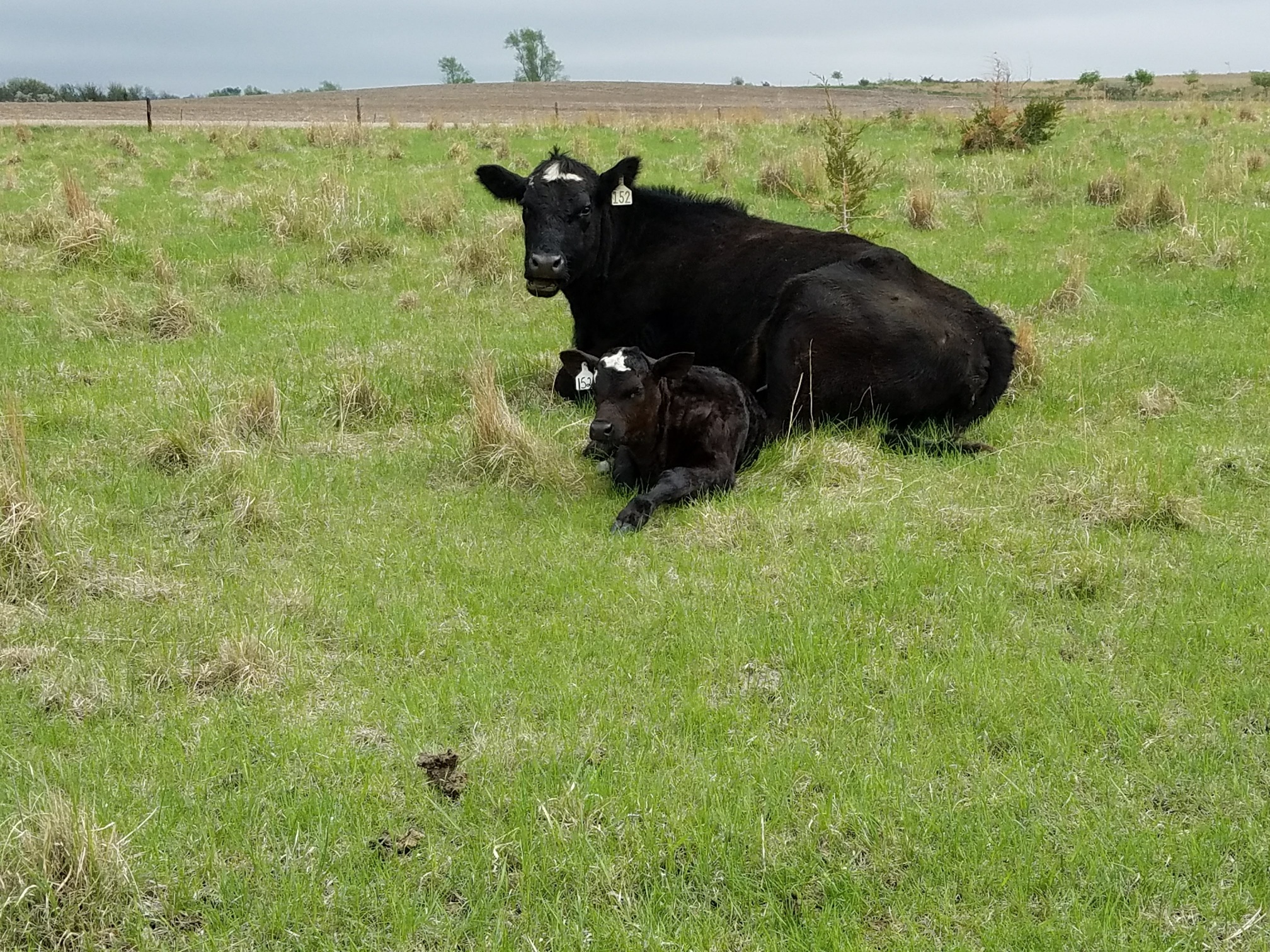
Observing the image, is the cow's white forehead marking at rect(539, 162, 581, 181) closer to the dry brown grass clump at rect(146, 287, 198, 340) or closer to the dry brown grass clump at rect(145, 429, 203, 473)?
the dry brown grass clump at rect(146, 287, 198, 340)

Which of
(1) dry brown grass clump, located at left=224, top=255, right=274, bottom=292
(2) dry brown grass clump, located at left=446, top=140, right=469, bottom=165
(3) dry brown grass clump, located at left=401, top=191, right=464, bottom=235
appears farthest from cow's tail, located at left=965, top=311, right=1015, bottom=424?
(2) dry brown grass clump, located at left=446, top=140, right=469, bottom=165

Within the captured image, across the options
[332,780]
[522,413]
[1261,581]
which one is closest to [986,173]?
[522,413]

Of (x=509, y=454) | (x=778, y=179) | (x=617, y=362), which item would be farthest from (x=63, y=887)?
(x=778, y=179)

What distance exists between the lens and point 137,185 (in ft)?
63.5

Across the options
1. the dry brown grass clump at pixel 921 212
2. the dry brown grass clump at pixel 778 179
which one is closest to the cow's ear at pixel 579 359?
the dry brown grass clump at pixel 921 212

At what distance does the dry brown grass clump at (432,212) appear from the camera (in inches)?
604

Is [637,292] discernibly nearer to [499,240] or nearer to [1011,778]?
[499,240]

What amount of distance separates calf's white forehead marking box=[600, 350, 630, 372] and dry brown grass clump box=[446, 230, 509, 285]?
19.7ft

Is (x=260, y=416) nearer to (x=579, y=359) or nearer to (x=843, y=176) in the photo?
(x=579, y=359)

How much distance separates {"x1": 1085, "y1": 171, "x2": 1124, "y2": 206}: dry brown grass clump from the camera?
16766 mm

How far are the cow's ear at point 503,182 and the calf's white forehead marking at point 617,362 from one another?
3.42 meters

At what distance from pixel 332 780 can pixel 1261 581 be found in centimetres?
429

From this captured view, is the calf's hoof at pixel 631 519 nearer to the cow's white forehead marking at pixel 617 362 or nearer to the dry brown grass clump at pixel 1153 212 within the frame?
the cow's white forehead marking at pixel 617 362

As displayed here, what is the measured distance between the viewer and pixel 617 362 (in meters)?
6.85
